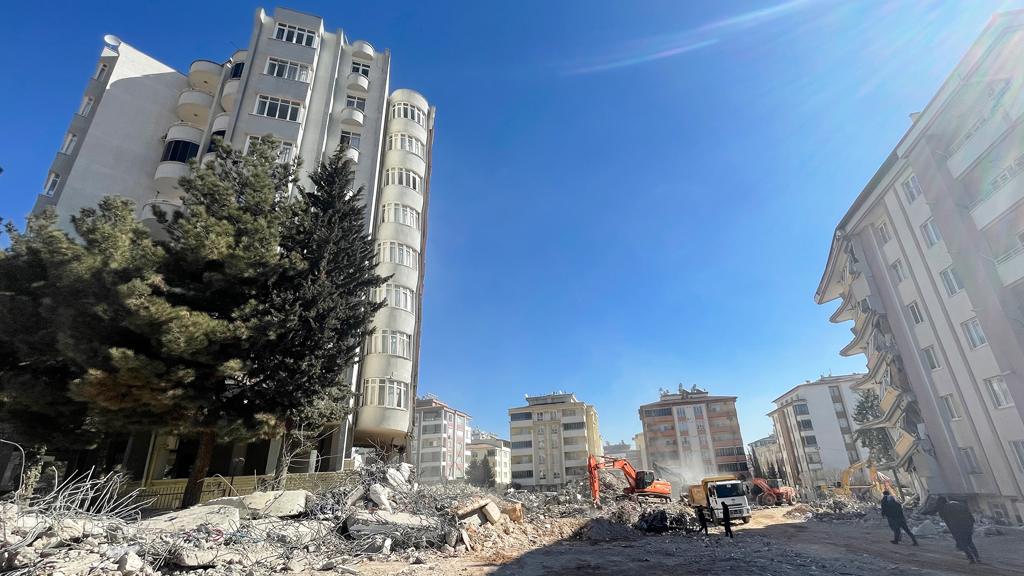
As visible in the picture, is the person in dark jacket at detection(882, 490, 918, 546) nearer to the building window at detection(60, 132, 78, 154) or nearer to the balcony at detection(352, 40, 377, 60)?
the balcony at detection(352, 40, 377, 60)

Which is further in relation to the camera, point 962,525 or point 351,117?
point 351,117

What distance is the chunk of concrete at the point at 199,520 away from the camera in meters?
9.97

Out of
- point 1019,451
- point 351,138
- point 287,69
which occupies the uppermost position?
point 287,69

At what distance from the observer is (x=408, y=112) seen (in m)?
29.7

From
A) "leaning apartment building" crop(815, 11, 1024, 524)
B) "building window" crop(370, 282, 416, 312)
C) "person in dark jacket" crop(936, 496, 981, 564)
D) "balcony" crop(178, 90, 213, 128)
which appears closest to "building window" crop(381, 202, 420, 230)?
"building window" crop(370, 282, 416, 312)

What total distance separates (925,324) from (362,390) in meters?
27.3

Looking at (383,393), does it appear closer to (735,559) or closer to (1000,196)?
(735,559)

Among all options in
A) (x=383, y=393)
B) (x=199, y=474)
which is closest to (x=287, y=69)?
(x=383, y=393)

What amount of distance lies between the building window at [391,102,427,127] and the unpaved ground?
26.1 meters

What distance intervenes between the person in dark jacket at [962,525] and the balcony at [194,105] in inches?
1473

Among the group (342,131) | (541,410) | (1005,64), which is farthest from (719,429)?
(342,131)

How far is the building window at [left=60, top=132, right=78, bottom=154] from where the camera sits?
2734cm

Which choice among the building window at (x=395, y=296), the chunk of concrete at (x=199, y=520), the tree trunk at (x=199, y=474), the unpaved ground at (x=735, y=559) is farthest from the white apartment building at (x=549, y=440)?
the chunk of concrete at (x=199, y=520)

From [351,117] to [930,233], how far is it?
3049cm
